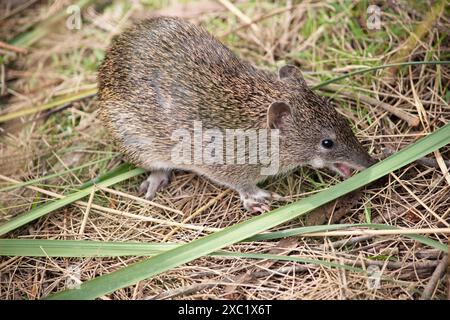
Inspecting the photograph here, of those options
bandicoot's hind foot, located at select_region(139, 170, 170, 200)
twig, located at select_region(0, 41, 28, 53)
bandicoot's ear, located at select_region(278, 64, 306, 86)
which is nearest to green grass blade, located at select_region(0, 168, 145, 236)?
bandicoot's hind foot, located at select_region(139, 170, 170, 200)

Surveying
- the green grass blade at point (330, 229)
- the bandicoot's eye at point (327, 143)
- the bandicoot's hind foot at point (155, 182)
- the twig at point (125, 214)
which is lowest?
the green grass blade at point (330, 229)

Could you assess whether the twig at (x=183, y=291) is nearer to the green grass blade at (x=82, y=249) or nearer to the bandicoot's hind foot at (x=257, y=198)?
the green grass blade at (x=82, y=249)

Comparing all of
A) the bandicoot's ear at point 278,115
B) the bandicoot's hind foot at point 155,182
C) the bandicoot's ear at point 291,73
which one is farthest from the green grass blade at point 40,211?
the bandicoot's ear at point 291,73

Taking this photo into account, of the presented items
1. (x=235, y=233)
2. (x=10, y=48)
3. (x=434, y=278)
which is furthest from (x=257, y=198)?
(x=10, y=48)

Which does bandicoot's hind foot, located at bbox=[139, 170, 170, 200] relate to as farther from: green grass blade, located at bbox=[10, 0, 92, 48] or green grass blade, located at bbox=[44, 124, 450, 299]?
green grass blade, located at bbox=[10, 0, 92, 48]

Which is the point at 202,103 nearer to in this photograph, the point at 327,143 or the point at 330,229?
the point at 327,143

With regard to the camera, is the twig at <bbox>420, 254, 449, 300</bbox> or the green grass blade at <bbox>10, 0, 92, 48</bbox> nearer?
the twig at <bbox>420, 254, 449, 300</bbox>
